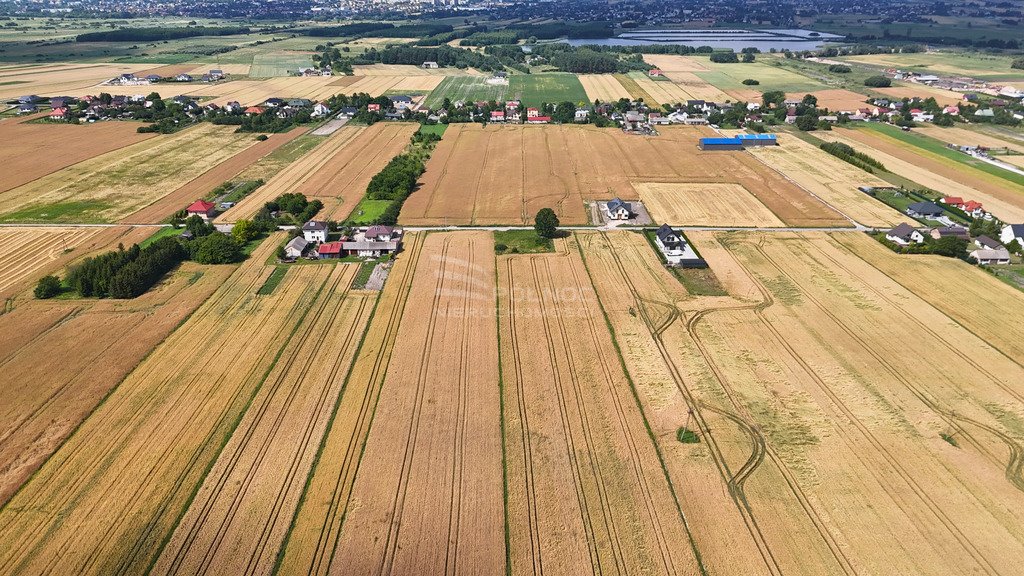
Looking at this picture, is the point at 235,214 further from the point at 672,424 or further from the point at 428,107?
the point at 428,107

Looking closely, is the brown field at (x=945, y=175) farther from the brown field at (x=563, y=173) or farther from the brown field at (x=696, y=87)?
the brown field at (x=696, y=87)

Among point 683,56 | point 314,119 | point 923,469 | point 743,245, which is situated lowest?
point 923,469

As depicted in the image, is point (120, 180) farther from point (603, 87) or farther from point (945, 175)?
point (945, 175)

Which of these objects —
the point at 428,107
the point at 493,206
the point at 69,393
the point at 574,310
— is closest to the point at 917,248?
the point at 574,310

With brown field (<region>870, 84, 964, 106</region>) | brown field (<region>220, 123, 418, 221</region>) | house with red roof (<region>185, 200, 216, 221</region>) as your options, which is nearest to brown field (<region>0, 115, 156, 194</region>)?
house with red roof (<region>185, 200, 216, 221</region>)

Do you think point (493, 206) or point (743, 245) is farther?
point (493, 206)

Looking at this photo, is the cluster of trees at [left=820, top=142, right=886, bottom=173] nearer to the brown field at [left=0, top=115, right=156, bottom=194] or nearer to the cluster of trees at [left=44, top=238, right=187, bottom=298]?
the cluster of trees at [left=44, top=238, right=187, bottom=298]

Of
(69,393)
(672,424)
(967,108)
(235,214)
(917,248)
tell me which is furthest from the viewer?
(967,108)
